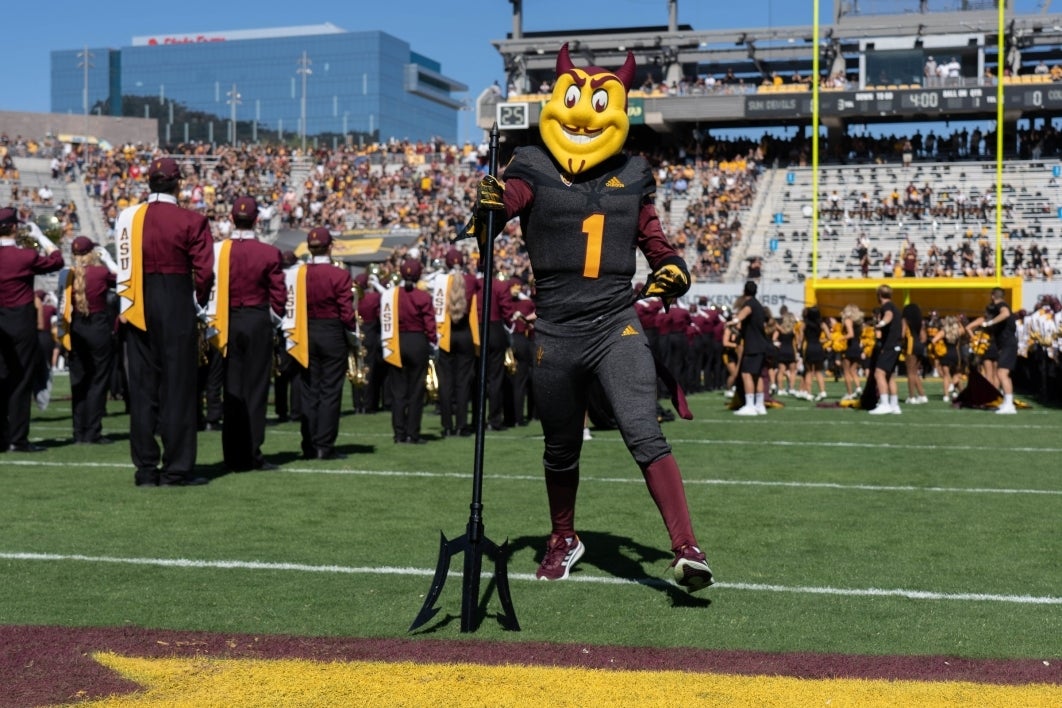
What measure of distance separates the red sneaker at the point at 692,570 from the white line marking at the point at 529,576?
0.48 metres

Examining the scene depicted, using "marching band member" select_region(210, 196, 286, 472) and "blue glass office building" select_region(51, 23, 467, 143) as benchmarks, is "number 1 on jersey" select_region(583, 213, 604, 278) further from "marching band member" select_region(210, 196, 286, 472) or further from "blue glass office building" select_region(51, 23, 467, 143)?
"blue glass office building" select_region(51, 23, 467, 143)

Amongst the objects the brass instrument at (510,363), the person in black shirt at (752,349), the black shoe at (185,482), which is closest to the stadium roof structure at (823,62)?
the person in black shirt at (752,349)

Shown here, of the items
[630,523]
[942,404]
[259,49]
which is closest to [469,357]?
[630,523]

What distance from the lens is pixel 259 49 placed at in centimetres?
16888

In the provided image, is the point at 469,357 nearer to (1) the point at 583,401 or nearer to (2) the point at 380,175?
(1) the point at 583,401

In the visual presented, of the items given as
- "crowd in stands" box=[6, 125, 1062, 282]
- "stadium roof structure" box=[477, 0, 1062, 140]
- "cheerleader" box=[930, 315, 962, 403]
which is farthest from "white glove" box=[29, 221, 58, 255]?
"stadium roof structure" box=[477, 0, 1062, 140]

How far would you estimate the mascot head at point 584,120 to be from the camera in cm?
585

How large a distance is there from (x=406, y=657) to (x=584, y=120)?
243 centimetres

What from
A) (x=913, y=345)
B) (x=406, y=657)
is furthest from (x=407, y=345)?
(x=913, y=345)

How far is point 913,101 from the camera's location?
46.7 metres

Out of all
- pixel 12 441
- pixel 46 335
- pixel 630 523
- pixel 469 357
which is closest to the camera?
pixel 630 523

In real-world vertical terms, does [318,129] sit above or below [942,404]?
above

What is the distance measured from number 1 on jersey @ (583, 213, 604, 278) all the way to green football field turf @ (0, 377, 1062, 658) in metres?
1.32

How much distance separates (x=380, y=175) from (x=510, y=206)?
46272 millimetres
